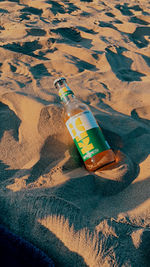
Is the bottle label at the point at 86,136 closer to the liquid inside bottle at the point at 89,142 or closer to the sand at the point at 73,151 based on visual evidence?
the liquid inside bottle at the point at 89,142

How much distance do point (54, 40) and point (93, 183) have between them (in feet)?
7.90

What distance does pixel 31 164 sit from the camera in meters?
1.46

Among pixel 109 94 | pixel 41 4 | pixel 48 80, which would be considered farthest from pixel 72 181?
pixel 41 4

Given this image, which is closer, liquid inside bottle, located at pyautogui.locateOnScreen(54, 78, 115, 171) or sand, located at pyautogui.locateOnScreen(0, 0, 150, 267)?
sand, located at pyautogui.locateOnScreen(0, 0, 150, 267)

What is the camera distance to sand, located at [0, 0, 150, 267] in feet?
3.50

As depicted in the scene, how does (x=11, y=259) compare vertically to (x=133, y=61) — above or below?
below

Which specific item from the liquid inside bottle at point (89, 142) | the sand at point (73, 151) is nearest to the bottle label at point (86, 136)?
the liquid inside bottle at point (89, 142)

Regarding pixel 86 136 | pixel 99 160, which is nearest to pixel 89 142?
pixel 86 136

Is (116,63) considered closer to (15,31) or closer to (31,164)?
(15,31)

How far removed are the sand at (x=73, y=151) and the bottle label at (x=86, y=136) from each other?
0.34ft

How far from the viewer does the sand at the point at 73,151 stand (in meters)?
1.07

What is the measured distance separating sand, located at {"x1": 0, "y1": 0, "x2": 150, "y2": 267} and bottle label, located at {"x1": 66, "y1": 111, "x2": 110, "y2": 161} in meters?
0.10

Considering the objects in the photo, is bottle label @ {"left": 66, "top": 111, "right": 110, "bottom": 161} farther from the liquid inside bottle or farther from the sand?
the sand

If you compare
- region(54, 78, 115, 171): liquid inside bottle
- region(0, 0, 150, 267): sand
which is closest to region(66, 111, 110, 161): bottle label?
region(54, 78, 115, 171): liquid inside bottle
